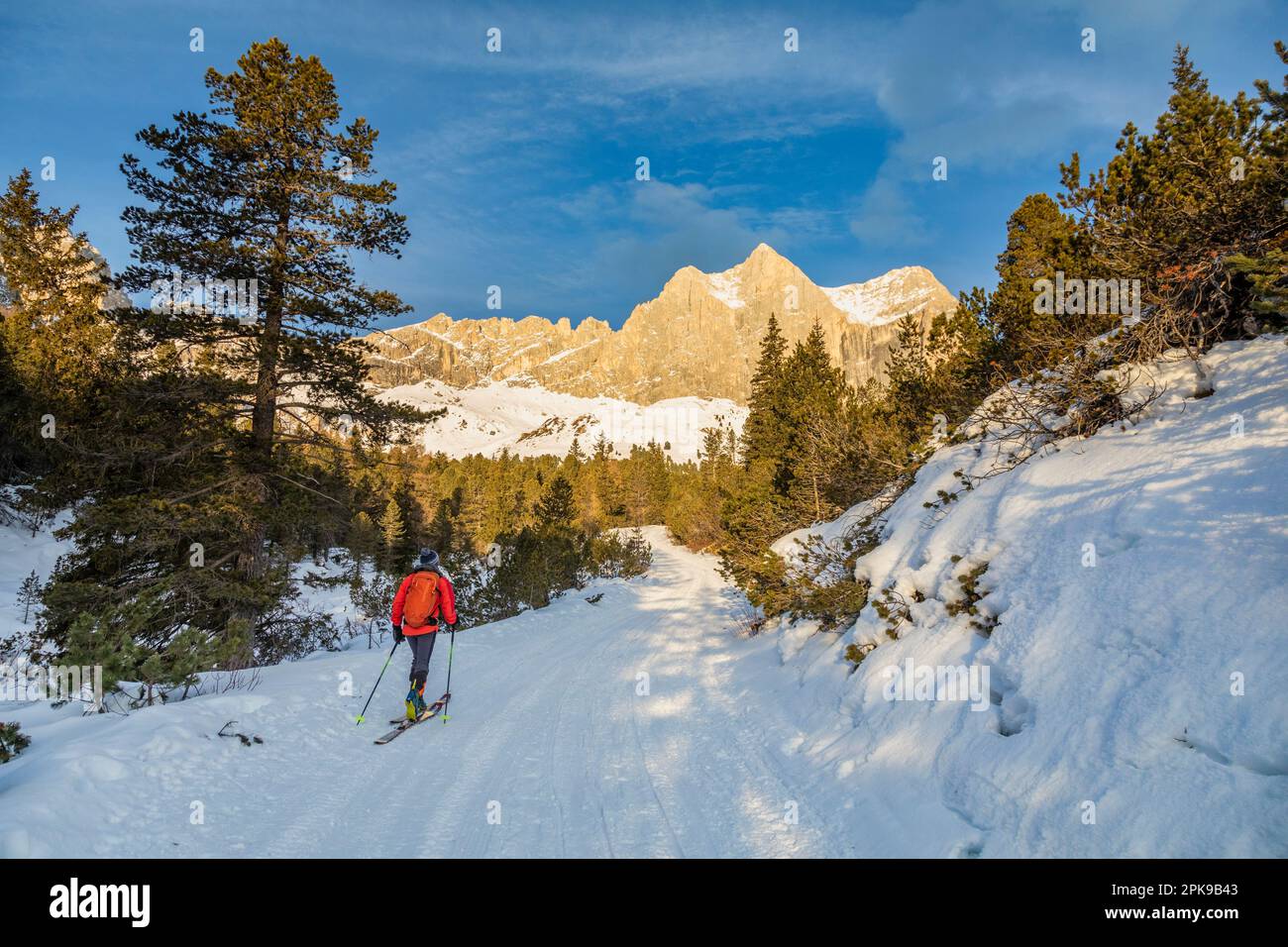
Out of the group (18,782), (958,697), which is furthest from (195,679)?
(958,697)

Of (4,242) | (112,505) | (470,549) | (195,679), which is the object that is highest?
(4,242)

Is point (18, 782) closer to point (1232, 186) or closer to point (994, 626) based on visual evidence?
point (994, 626)

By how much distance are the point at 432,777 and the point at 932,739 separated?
15.8ft

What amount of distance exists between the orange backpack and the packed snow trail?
1380 millimetres

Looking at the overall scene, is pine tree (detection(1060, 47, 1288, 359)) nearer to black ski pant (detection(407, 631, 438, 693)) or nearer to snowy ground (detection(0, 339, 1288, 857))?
snowy ground (detection(0, 339, 1288, 857))

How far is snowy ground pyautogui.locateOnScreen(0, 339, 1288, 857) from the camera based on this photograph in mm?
3424

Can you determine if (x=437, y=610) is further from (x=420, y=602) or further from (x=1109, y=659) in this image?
(x=1109, y=659)

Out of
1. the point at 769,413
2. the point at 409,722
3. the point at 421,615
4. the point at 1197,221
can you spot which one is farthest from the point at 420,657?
the point at 769,413

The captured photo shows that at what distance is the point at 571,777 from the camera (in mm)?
5453

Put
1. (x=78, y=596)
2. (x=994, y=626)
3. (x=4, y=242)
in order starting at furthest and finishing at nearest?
(x=4, y=242) → (x=78, y=596) → (x=994, y=626)

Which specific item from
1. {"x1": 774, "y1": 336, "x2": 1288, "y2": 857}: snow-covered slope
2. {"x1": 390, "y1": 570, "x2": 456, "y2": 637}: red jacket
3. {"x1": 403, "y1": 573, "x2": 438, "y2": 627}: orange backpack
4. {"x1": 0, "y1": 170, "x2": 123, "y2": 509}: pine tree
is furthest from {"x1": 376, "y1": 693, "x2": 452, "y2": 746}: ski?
{"x1": 0, "y1": 170, "x2": 123, "y2": 509}: pine tree

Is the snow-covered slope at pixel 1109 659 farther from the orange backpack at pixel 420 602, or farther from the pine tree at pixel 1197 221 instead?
the orange backpack at pixel 420 602
